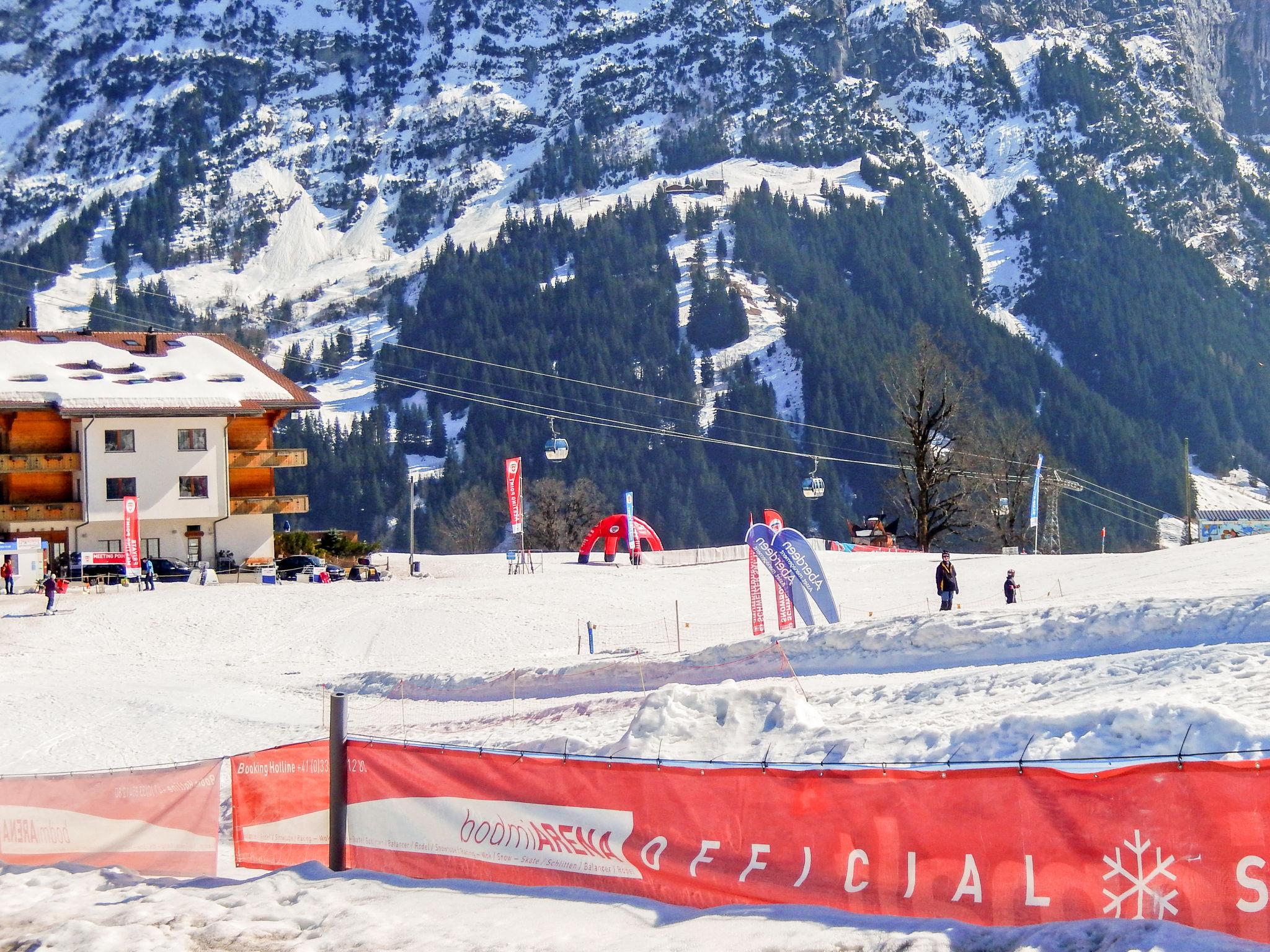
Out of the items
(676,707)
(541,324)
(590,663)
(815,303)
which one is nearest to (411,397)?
(541,324)

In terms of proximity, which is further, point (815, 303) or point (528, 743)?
point (815, 303)

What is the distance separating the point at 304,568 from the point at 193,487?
9.06m

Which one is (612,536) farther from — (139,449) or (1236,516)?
(1236,516)

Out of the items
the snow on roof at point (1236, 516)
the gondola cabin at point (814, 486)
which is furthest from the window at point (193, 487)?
the snow on roof at point (1236, 516)

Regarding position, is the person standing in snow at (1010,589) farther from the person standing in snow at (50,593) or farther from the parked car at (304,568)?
the parked car at (304,568)

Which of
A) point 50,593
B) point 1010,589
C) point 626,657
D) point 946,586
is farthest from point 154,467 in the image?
point 946,586

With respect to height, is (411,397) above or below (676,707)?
above

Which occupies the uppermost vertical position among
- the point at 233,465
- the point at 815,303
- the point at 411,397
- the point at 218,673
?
the point at 815,303

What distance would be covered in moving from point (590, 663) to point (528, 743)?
8911mm

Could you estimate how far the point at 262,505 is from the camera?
206 feet

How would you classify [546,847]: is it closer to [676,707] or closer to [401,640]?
[676,707]

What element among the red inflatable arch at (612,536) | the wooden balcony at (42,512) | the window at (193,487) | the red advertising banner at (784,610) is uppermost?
the window at (193,487)

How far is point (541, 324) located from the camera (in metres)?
194

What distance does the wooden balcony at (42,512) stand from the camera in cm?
5766
